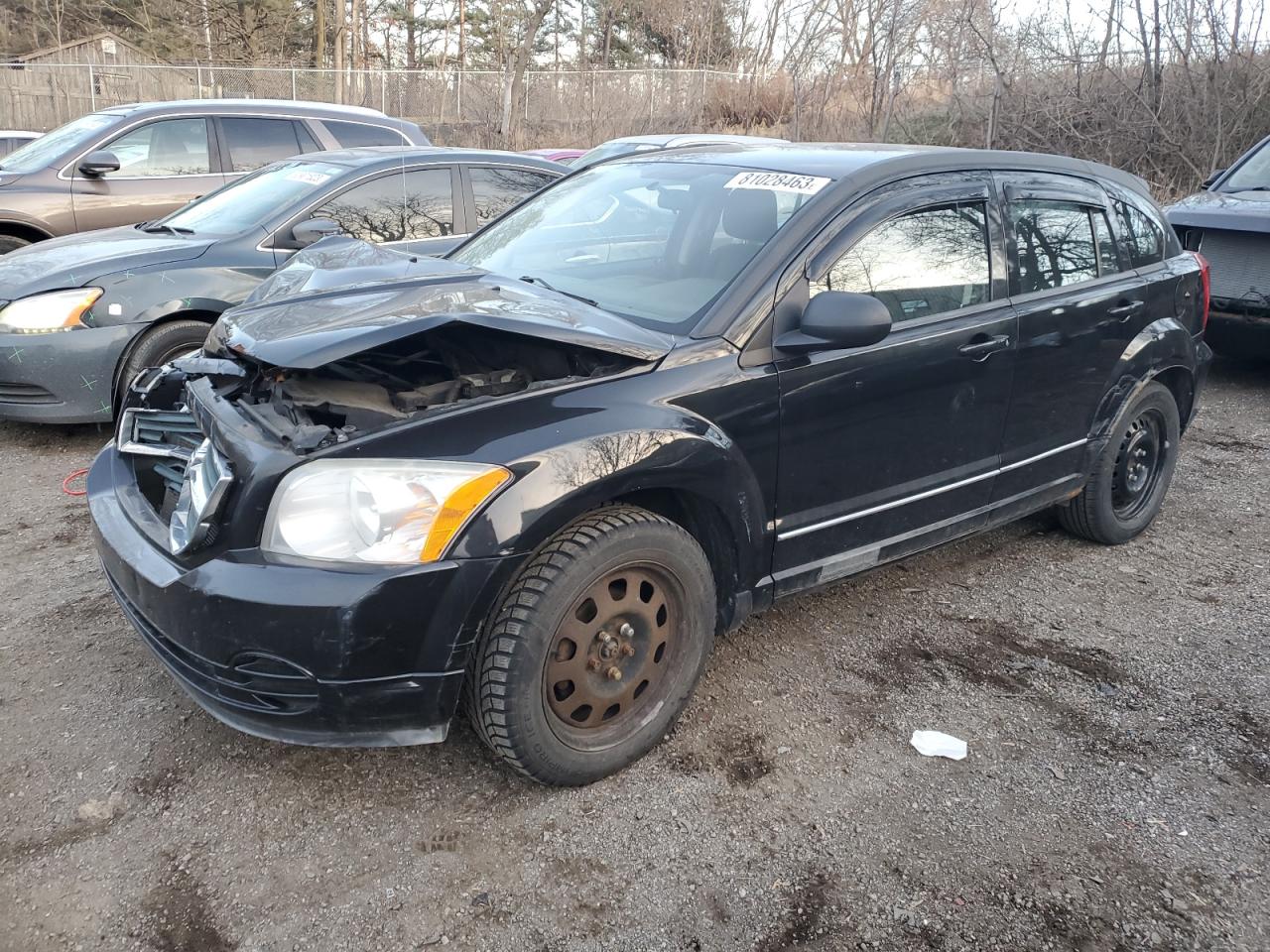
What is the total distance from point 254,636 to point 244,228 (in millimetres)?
4073

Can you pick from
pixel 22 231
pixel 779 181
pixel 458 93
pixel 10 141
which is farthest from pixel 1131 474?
pixel 458 93

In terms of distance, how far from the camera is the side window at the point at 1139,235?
4.28 metres

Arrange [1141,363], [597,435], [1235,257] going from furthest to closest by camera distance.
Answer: [1235,257] → [1141,363] → [597,435]

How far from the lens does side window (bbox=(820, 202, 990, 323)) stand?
→ 320 cm

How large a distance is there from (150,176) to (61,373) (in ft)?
10.7


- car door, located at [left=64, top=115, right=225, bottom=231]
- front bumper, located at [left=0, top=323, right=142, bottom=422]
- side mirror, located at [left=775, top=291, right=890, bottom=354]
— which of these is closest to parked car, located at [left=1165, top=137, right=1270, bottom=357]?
side mirror, located at [left=775, top=291, right=890, bottom=354]

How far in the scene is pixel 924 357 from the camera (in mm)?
3328

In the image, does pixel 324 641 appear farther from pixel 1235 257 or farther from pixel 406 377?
pixel 1235 257

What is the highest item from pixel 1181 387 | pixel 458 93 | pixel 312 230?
pixel 458 93

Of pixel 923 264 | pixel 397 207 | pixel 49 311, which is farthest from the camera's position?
pixel 397 207

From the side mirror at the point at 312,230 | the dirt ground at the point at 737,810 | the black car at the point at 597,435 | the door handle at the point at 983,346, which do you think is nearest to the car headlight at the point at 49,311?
the side mirror at the point at 312,230

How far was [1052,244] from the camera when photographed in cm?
390

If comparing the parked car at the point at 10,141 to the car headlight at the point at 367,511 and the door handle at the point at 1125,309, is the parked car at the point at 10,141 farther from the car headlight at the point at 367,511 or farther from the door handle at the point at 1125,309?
the door handle at the point at 1125,309

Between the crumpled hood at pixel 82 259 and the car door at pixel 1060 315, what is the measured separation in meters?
4.34
